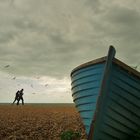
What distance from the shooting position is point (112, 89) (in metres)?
10.1

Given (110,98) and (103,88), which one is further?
(110,98)

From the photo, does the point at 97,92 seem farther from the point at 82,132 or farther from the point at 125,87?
the point at 82,132

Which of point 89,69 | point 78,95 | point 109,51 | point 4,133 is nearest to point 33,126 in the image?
point 4,133

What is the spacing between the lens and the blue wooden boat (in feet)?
33.0

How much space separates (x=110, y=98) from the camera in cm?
1016

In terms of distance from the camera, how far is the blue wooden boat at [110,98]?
33.0 ft

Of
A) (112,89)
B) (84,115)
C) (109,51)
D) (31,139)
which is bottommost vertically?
(31,139)

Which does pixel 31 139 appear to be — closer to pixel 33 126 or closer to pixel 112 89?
pixel 33 126

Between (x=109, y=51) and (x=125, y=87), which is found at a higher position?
(x=109, y=51)

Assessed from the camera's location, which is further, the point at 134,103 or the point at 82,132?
the point at 82,132

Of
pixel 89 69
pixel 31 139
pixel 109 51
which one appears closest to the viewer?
pixel 109 51

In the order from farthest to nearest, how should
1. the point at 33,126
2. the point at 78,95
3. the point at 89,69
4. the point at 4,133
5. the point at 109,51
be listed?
the point at 33,126, the point at 4,133, the point at 78,95, the point at 89,69, the point at 109,51

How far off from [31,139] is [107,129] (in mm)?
3531

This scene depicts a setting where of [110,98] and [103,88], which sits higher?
[103,88]
